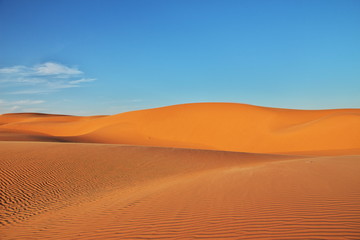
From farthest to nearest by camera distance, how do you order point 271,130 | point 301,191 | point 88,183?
point 271,130 < point 88,183 < point 301,191

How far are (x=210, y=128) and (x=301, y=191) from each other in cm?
3854

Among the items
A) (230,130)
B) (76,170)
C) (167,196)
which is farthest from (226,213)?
(230,130)

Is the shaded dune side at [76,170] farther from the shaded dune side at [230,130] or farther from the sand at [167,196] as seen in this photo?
the shaded dune side at [230,130]

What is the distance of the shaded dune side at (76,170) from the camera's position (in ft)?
33.2

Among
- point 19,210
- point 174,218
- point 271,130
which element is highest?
point 271,130

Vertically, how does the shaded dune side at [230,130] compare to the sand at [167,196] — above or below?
above

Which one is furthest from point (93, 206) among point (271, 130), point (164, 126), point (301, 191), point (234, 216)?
point (164, 126)

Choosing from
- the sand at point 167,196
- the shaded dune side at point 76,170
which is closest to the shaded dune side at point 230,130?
the sand at point 167,196

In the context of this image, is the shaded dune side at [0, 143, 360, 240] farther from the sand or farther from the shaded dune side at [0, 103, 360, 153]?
the shaded dune side at [0, 103, 360, 153]

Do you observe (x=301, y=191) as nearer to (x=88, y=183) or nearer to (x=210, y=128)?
(x=88, y=183)

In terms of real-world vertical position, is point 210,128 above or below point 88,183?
above

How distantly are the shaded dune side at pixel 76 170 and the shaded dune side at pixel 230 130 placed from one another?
14.0 metres

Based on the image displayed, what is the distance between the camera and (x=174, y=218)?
6.01 metres

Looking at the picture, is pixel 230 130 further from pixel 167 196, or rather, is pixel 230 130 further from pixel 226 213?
pixel 226 213
